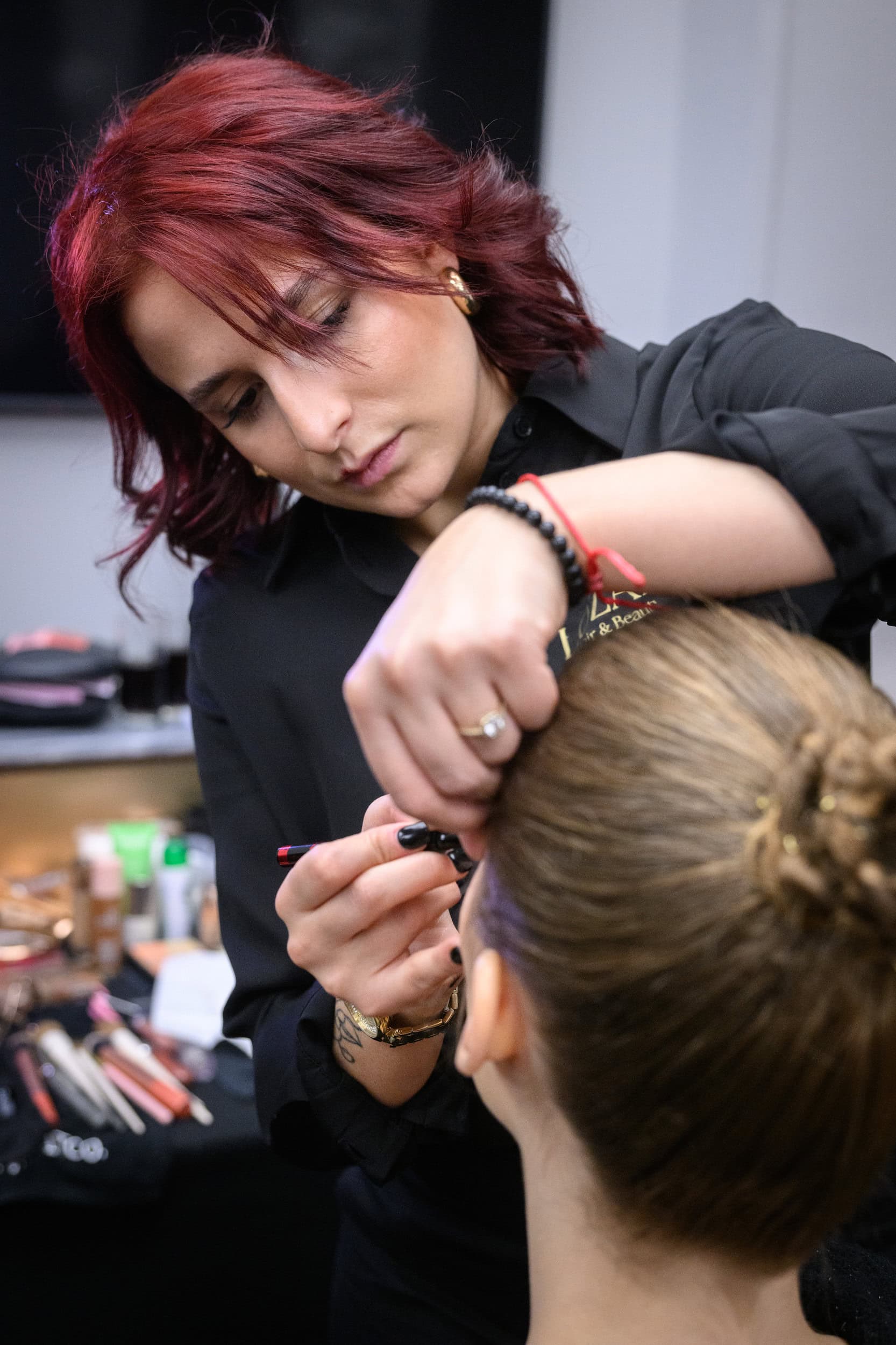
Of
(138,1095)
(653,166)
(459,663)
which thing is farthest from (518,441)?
(653,166)

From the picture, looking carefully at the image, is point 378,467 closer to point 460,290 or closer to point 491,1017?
Result: point 460,290

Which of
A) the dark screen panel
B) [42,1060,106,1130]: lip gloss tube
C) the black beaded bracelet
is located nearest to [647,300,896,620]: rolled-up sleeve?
the black beaded bracelet

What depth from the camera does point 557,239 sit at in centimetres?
114

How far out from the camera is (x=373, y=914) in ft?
2.60

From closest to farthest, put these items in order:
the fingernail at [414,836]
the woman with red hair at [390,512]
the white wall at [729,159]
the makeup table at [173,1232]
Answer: the woman with red hair at [390,512], the fingernail at [414,836], the makeup table at [173,1232], the white wall at [729,159]

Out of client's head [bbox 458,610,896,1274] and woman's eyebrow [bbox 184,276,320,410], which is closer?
client's head [bbox 458,610,896,1274]

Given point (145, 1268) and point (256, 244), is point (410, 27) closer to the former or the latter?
point (256, 244)

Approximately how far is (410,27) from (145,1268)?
85.0 inches

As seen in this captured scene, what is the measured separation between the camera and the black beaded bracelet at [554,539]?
24.7 inches

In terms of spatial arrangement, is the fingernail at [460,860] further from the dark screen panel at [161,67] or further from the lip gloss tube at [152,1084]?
the dark screen panel at [161,67]

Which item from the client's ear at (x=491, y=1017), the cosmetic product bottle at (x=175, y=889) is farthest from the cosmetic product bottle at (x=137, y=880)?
the client's ear at (x=491, y=1017)

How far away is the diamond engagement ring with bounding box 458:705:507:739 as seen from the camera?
598mm

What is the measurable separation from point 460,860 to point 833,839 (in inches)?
12.1

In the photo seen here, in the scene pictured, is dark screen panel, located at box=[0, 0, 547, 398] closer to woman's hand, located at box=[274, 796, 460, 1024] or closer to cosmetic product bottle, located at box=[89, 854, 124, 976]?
cosmetic product bottle, located at box=[89, 854, 124, 976]
